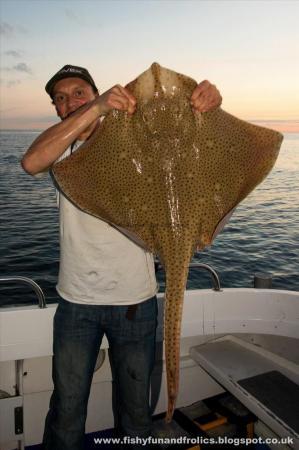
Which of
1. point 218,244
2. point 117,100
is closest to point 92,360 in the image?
point 117,100

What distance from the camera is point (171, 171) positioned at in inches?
87.6

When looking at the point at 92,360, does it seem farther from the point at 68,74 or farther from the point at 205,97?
the point at 68,74

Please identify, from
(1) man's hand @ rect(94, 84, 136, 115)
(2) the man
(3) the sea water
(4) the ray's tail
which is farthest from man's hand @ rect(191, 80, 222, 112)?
(3) the sea water

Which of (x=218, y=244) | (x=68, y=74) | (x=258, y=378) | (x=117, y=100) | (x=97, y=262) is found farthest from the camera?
(x=218, y=244)

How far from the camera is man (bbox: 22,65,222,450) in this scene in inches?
109

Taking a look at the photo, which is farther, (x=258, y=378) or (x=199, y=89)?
(x=258, y=378)

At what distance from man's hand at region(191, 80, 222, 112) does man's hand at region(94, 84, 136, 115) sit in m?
0.33

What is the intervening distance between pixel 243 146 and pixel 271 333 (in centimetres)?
271

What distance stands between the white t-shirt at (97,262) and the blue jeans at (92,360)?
87 mm

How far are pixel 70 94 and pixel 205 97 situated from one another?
3.94 feet

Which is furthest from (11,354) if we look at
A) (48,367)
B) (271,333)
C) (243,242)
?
(243,242)

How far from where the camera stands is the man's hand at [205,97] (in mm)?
2160

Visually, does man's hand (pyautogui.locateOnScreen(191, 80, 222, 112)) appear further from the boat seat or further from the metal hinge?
the metal hinge

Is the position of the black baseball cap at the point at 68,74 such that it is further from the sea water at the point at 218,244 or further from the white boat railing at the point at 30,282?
the sea water at the point at 218,244
